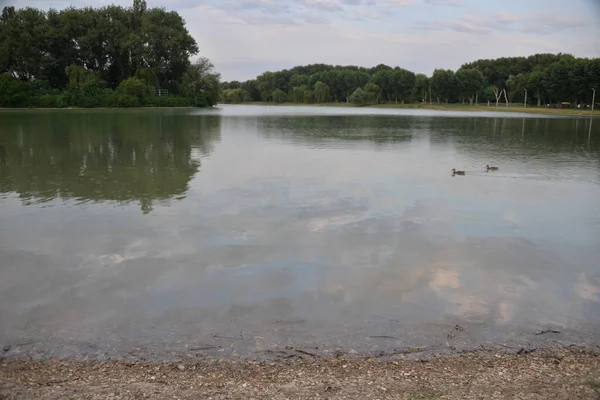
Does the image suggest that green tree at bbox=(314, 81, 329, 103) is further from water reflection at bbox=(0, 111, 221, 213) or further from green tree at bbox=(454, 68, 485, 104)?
water reflection at bbox=(0, 111, 221, 213)

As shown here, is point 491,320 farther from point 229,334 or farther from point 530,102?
point 530,102

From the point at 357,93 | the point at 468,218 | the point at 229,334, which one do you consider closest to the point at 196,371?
the point at 229,334

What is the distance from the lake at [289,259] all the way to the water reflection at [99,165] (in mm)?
128

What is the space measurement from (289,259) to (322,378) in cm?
401

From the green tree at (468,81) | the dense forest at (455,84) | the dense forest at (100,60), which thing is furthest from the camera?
the green tree at (468,81)

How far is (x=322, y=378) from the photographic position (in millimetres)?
5125

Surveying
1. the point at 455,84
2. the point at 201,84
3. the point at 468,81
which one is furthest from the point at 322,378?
the point at 455,84

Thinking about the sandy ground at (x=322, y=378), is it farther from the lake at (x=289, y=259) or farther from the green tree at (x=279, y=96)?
the green tree at (x=279, y=96)

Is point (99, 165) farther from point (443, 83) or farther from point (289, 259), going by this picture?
point (443, 83)

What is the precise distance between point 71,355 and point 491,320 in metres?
5.20

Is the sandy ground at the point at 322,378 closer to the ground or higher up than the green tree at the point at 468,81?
closer to the ground

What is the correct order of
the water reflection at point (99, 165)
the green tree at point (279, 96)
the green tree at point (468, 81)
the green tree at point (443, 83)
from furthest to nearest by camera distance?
the green tree at point (279, 96), the green tree at point (443, 83), the green tree at point (468, 81), the water reflection at point (99, 165)

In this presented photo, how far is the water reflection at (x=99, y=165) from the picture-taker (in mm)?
14078

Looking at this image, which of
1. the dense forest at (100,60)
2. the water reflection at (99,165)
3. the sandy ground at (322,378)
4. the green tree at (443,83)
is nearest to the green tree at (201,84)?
the dense forest at (100,60)
